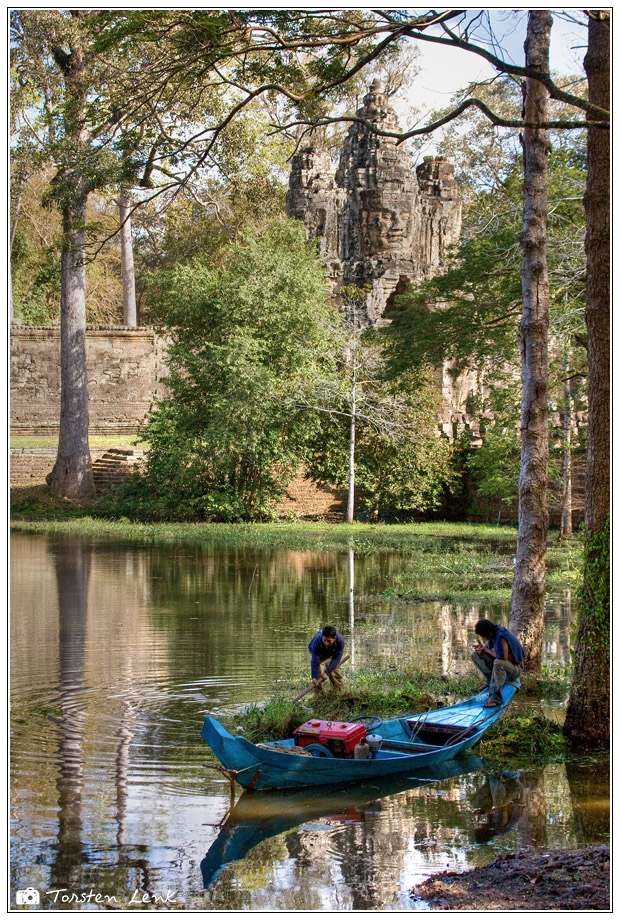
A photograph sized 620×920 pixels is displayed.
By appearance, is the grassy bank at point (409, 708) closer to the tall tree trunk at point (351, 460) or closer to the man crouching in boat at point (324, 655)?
the man crouching in boat at point (324, 655)

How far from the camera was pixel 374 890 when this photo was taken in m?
5.25

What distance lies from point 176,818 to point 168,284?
2455 centimetres

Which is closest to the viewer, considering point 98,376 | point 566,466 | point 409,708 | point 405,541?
point 409,708

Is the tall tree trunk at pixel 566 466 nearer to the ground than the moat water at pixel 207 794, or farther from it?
farther from it

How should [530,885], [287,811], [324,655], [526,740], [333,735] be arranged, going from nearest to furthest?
[530,885]
[287,811]
[333,735]
[526,740]
[324,655]

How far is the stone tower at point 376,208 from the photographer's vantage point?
31.8 meters

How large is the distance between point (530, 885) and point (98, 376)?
3379cm

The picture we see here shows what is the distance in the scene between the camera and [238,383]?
26.9 m

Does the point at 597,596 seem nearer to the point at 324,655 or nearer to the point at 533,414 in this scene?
the point at 324,655

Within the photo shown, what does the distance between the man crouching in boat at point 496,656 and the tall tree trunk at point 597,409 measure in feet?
2.53

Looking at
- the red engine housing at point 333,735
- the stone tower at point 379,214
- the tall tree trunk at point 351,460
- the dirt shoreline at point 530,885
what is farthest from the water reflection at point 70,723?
the stone tower at point 379,214

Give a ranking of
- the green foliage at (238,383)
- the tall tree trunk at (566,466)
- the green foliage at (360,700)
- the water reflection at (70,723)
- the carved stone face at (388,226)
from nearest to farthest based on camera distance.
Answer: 1. the water reflection at (70,723)
2. the green foliage at (360,700)
3. the tall tree trunk at (566,466)
4. the green foliage at (238,383)
5. the carved stone face at (388,226)

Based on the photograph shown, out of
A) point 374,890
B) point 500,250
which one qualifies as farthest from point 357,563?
point 374,890

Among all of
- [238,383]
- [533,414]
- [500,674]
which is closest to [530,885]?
[500,674]
